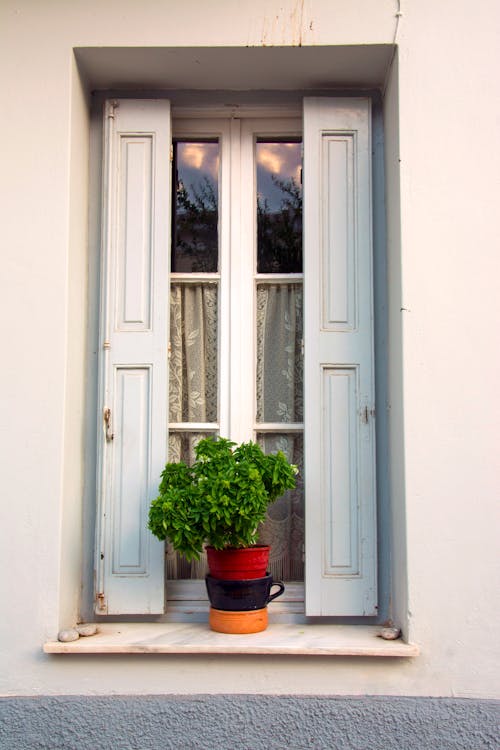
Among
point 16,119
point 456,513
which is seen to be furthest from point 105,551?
point 16,119

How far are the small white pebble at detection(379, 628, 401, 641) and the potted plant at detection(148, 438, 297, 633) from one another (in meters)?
0.48

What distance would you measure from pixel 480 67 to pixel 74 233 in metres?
1.81

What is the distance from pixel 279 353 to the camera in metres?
3.99

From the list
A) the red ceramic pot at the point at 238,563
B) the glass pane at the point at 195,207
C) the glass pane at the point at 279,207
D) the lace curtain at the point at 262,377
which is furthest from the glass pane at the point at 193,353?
the red ceramic pot at the point at 238,563

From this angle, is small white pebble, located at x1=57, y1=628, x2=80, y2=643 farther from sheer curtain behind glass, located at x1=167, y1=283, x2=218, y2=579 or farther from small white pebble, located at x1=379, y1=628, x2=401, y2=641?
small white pebble, located at x1=379, y1=628, x2=401, y2=641

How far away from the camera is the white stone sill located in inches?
131

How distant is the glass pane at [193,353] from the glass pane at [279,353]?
0.21 metres

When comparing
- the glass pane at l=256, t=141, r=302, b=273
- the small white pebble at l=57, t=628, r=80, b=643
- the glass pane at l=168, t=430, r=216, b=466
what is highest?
the glass pane at l=256, t=141, r=302, b=273

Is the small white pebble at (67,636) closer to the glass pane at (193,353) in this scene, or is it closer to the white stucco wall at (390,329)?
the white stucco wall at (390,329)

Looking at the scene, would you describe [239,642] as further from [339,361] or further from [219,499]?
[339,361]

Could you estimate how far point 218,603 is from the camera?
3.52m

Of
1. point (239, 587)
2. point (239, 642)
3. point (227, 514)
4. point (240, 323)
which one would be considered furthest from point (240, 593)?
point (240, 323)

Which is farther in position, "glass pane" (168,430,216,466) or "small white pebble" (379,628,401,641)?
"glass pane" (168,430,216,466)

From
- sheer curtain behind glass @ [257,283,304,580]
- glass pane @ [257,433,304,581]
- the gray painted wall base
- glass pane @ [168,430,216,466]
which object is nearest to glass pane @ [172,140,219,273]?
sheer curtain behind glass @ [257,283,304,580]
